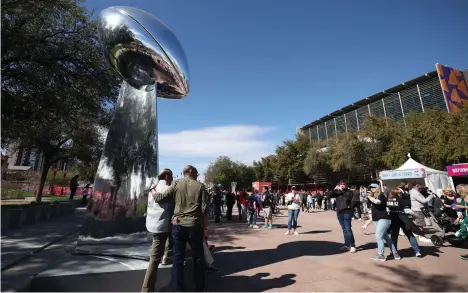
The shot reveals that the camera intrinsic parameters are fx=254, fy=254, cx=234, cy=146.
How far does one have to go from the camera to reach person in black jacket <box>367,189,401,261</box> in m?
5.80

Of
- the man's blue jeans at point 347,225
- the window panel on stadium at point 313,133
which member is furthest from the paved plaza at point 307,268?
the window panel on stadium at point 313,133

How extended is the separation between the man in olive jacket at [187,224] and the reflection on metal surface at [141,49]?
2.56m

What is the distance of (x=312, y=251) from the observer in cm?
662

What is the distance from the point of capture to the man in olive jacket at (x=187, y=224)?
357 cm

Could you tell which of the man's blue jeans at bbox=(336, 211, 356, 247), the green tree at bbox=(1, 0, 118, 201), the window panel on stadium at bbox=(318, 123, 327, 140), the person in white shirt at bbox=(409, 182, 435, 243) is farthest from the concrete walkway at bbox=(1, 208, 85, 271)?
the window panel on stadium at bbox=(318, 123, 327, 140)

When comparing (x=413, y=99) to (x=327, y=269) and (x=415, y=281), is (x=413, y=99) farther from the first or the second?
(x=327, y=269)

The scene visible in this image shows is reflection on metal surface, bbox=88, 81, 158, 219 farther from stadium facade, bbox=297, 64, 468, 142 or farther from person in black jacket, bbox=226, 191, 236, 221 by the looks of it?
stadium facade, bbox=297, 64, 468, 142

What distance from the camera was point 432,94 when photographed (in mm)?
35625

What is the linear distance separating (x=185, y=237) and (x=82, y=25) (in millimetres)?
12335

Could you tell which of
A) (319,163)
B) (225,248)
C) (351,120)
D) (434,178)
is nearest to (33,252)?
(225,248)

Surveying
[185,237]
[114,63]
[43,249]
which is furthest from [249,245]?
[114,63]

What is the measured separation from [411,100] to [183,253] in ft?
148

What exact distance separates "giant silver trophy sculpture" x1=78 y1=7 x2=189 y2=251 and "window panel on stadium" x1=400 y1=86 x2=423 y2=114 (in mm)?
42434

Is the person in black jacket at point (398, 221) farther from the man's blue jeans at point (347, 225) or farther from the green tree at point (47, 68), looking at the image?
the green tree at point (47, 68)
